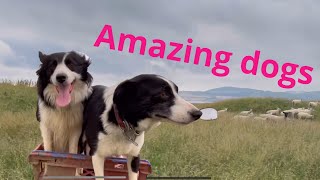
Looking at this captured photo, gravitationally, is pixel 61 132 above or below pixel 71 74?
below

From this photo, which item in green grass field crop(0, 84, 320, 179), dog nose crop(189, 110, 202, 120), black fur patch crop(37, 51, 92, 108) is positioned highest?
black fur patch crop(37, 51, 92, 108)

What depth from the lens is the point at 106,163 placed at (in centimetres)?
334

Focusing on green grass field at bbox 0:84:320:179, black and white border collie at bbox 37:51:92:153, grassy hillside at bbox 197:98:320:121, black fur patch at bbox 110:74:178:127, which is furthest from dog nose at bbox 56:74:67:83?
grassy hillside at bbox 197:98:320:121

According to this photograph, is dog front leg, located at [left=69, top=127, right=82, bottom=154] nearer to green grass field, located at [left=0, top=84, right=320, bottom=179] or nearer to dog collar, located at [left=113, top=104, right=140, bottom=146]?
dog collar, located at [left=113, top=104, right=140, bottom=146]

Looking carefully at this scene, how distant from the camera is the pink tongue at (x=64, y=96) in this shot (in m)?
3.33

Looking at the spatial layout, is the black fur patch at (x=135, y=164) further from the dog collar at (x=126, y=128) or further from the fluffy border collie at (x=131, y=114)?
the dog collar at (x=126, y=128)

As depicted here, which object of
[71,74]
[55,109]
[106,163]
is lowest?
[106,163]

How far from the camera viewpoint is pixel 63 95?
3.37 m

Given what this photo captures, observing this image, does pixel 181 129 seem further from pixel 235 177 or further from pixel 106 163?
pixel 106 163

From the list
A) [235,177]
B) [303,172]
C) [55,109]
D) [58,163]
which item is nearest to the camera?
[58,163]

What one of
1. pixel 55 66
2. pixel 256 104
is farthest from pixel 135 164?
pixel 256 104

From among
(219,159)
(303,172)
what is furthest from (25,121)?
(303,172)

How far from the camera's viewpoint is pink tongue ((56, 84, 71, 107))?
3.33 meters

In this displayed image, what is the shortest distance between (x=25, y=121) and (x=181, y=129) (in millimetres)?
3301
